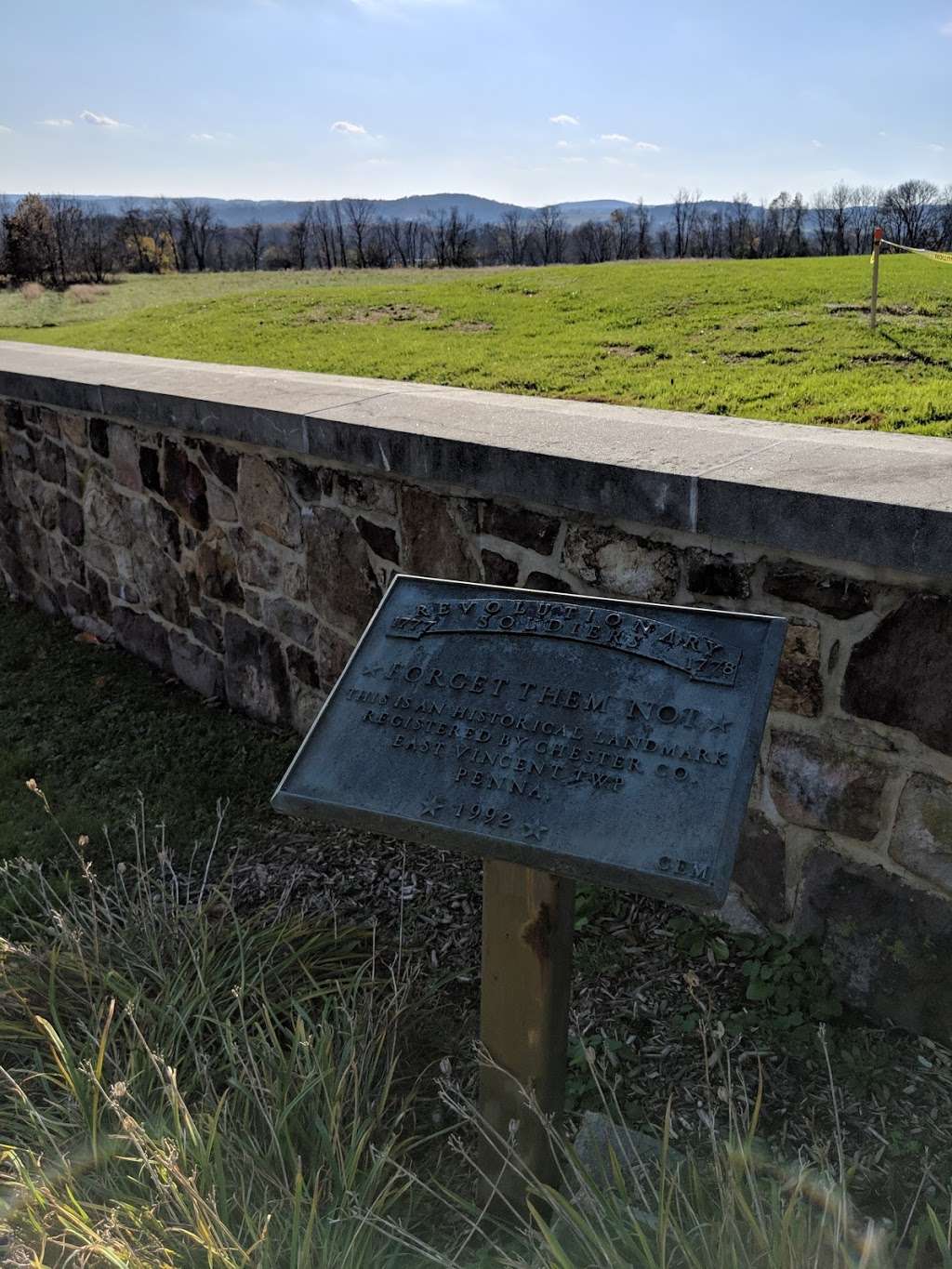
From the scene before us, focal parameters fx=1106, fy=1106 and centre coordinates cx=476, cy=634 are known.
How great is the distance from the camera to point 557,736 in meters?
2.22

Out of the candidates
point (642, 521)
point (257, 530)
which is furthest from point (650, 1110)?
point (257, 530)

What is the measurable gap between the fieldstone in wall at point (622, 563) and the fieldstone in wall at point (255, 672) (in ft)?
6.04

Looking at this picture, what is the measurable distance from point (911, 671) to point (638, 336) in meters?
5.74

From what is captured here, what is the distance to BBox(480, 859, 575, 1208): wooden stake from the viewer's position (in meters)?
2.23

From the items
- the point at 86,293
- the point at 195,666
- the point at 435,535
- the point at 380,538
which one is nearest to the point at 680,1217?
the point at 435,535

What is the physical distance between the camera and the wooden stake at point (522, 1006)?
2234 mm

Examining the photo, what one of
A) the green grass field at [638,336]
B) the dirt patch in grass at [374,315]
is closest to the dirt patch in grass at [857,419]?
the green grass field at [638,336]

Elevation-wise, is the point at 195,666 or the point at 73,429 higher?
the point at 73,429

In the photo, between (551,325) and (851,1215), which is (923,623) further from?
(551,325)

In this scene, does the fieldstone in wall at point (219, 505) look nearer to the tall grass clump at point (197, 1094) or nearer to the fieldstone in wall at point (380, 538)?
the fieldstone in wall at point (380, 538)

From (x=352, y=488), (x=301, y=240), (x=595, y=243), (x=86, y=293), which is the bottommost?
(x=352, y=488)

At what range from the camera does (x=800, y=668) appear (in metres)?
2.94

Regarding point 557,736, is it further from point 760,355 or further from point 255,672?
point 760,355

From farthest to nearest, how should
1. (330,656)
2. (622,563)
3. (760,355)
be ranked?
1. (760,355)
2. (330,656)
3. (622,563)
